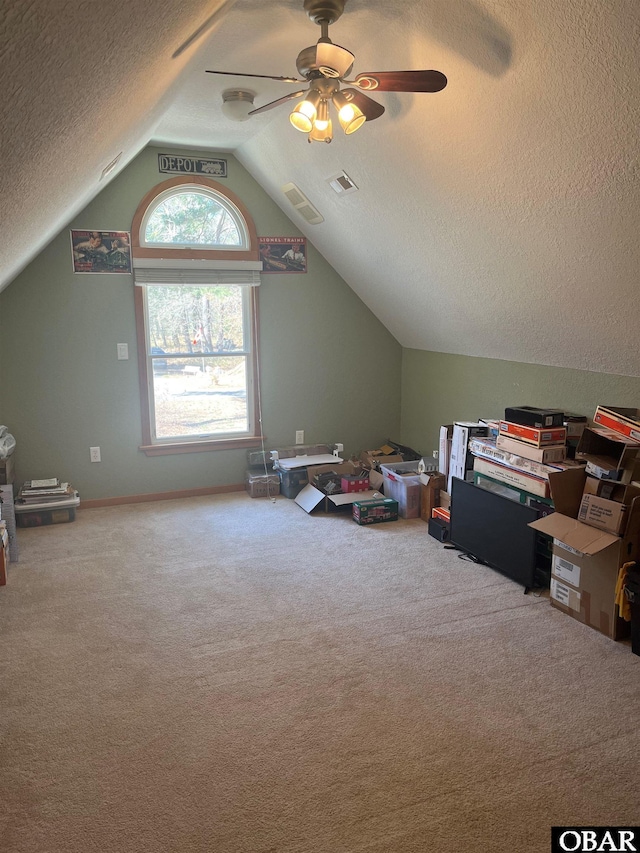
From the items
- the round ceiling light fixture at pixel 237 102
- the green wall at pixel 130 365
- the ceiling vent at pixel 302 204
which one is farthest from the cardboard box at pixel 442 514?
the round ceiling light fixture at pixel 237 102

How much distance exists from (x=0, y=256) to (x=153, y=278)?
2.12 m

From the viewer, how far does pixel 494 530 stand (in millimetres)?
3512

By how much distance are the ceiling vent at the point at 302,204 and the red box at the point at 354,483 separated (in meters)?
1.99

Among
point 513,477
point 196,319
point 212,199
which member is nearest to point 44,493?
point 196,319

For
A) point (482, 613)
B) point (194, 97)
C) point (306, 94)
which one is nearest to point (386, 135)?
point (306, 94)

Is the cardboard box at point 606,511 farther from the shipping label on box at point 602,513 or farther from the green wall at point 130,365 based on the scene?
the green wall at point 130,365

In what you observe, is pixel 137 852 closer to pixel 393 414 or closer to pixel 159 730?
pixel 159 730

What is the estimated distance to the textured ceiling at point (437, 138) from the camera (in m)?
1.39

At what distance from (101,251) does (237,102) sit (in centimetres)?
170

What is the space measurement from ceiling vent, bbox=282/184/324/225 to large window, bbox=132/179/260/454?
0.44 meters

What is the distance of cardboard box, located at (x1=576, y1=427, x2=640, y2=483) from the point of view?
2.92m

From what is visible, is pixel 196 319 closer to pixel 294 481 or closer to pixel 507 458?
pixel 294 481

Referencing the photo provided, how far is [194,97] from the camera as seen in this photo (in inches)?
139

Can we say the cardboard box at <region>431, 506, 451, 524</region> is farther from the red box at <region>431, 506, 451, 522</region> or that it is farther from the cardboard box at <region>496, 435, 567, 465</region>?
the cardboard box at <region>496, 435, 567, 465</region>
